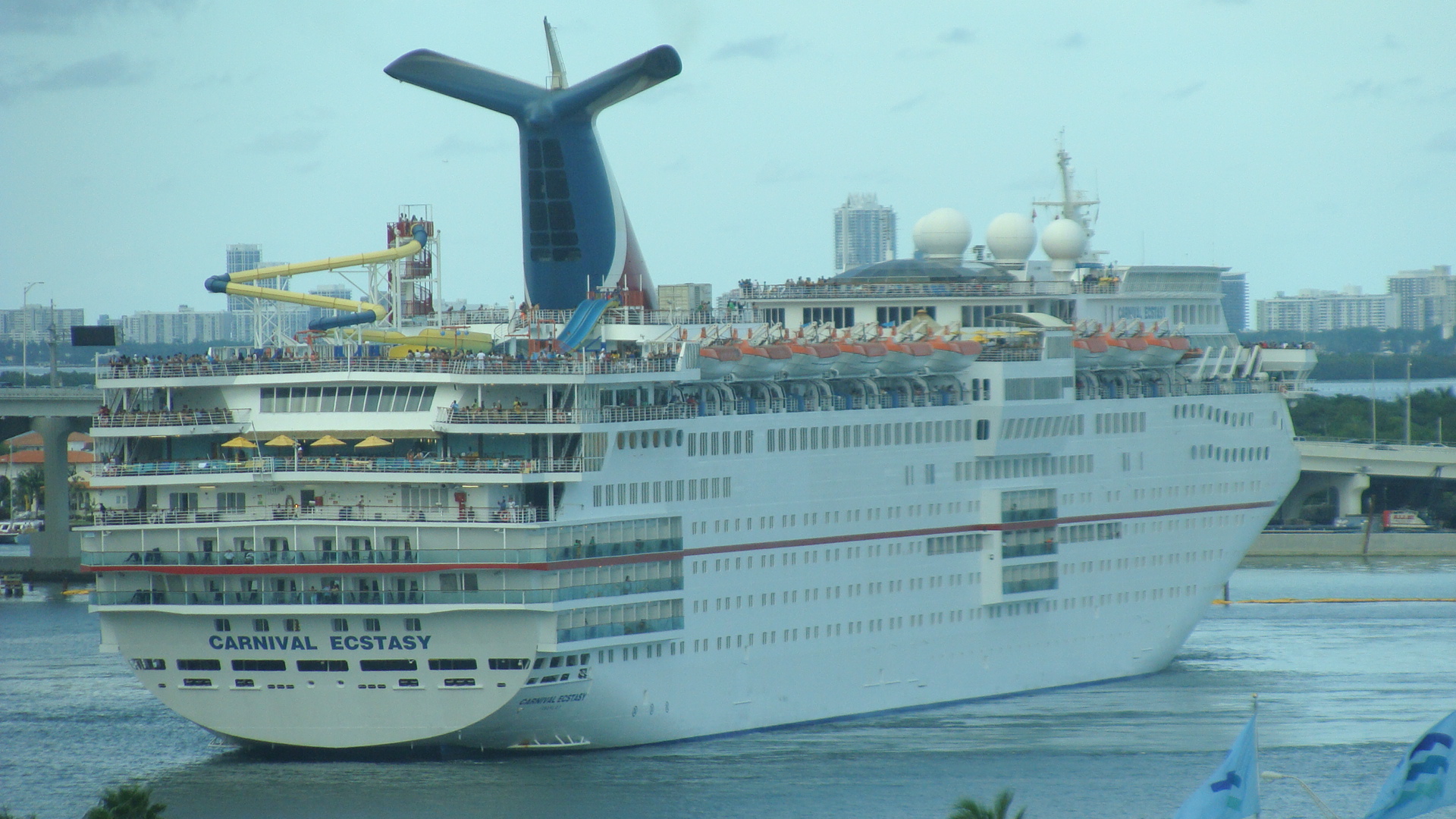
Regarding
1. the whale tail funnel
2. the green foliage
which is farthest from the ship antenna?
the green foliage

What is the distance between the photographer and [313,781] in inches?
1783

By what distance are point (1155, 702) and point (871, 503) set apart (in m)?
10.1

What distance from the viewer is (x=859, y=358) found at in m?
54.0

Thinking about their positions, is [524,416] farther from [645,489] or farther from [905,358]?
[905,358]

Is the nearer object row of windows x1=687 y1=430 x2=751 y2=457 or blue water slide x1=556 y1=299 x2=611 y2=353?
row of windows x1=687 y1=430 x2=751 y2=457

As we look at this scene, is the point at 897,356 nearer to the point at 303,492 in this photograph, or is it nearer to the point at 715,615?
the point at 715,615

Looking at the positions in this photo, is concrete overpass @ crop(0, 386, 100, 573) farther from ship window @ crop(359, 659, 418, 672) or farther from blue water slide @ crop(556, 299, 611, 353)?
ship window @ crop(359, 659, 418, 672)

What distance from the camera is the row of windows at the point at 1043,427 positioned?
57.2m

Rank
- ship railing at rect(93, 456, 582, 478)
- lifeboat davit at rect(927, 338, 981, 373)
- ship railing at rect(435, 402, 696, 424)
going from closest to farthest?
ship railing at rect(93, 456, 582, 478)
ship railing at rect(435, 402, 696, 424)
lifeboat davit at rect(927, 338, 981, 373)

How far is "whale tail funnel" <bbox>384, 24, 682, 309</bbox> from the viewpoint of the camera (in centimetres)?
5919

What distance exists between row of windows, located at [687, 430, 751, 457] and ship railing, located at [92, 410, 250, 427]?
9530 millimetres

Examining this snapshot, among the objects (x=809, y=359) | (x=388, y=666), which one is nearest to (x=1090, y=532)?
(x=809, y=359)

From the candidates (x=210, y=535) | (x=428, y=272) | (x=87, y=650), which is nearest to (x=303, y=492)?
(x=210, y=535)

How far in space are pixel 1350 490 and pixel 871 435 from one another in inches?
2548
